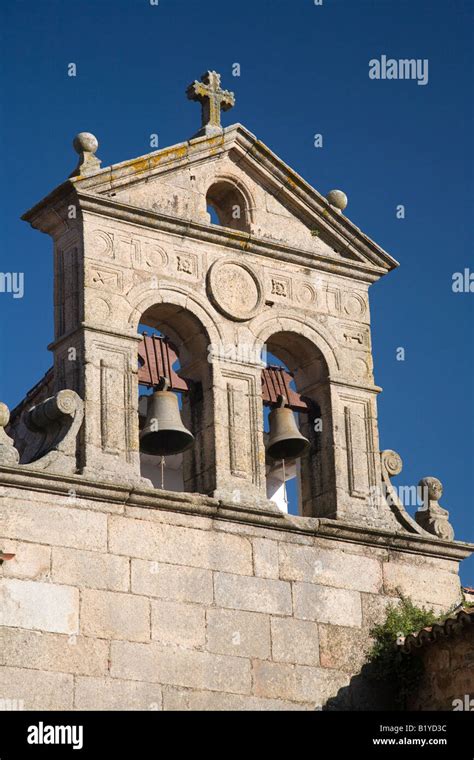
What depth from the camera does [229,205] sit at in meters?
18.0

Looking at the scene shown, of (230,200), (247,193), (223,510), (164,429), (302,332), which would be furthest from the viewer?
(230,200)

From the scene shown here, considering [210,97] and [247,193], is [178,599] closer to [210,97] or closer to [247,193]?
[247,193]

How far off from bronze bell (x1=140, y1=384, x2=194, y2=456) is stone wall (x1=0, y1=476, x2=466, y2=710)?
64 centimetres

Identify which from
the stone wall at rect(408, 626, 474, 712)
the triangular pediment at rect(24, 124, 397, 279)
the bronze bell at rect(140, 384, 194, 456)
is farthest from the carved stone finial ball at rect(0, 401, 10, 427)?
the stone wall at rect(408, 626, 474, 712)

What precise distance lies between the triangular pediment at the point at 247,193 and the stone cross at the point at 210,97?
0.22 metres

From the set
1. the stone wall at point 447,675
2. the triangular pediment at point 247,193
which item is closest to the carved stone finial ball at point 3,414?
the triangular pediment at point 247,193

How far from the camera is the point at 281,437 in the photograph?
17312 mm

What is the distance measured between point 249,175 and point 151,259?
57.0 inches

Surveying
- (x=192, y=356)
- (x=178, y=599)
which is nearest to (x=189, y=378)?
(x=192, y=356)

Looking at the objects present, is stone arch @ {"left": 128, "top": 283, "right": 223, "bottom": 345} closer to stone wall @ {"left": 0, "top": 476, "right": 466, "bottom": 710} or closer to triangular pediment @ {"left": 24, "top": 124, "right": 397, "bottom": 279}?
triangular pediment @ {"left": 24, "top": 124, "right": 397, "bottom": 279}

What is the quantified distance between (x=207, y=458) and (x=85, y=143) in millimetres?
2765

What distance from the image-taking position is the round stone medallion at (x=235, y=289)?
17266 mm
